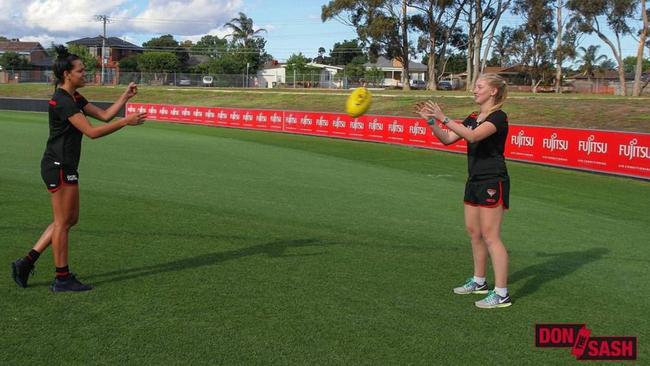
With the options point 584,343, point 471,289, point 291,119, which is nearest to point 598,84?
point 291,119

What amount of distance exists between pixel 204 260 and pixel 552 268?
364 cm

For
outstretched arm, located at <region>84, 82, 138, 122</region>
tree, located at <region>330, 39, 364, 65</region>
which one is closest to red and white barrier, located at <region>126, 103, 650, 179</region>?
outstretched arm, located at <region>84, 82, 138, 122</region>

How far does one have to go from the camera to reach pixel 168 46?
127500 mm

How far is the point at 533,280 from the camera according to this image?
6.35 metres

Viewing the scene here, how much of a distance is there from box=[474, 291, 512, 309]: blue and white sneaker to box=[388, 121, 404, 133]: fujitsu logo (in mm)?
17410

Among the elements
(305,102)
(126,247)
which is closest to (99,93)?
(305,102)

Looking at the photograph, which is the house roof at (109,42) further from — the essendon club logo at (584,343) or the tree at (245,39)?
the essendon club logo at (584,343)

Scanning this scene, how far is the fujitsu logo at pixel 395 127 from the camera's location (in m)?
22.6

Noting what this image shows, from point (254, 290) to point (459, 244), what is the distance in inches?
127

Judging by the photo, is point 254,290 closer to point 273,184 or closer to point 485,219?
point 485,219

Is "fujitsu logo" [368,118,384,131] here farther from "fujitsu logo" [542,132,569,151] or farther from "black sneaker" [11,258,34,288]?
"black sneaker" [11,258,34,288]

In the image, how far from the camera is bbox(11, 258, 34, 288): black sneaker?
536 centimetres

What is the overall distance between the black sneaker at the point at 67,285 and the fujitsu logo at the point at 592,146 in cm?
1375

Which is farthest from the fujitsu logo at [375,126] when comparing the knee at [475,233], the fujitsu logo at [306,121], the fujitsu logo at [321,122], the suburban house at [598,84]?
the suburban house at [598,84]
